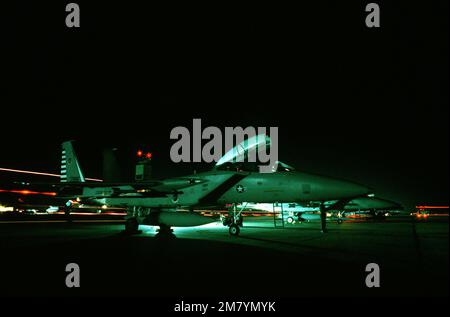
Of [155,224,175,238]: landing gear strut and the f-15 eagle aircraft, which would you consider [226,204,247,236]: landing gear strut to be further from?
[155,224,175,238]: landing gear strut

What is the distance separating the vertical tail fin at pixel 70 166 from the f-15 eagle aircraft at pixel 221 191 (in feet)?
14.9

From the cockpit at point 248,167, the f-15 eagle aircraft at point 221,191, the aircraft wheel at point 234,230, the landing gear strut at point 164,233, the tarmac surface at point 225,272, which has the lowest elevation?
the landing gear strut at point 164,233

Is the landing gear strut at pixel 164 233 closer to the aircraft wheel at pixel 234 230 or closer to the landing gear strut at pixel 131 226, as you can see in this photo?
the landing gear strut at pixel 131 226

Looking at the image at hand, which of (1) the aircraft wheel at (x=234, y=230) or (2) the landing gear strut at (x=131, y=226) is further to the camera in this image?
(2) the landing gear strut at (x=131, y=226)

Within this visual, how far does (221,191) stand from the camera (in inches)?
419

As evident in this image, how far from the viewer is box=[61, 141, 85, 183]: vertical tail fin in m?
17.1

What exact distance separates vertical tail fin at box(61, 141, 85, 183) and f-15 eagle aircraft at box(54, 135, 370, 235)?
4538mm

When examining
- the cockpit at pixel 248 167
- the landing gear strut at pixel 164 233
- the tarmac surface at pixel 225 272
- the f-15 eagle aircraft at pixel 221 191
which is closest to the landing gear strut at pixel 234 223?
the f-15 eagle aircraft at pixel 221 191

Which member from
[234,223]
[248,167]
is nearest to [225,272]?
[248,167]

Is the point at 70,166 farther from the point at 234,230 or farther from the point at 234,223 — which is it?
the point at 234,230

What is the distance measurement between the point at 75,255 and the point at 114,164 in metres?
11.3

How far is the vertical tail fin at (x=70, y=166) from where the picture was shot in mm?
17109

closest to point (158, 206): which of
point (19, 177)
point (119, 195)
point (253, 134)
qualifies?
point (119, 195)

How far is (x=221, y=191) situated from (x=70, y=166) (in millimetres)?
10881
